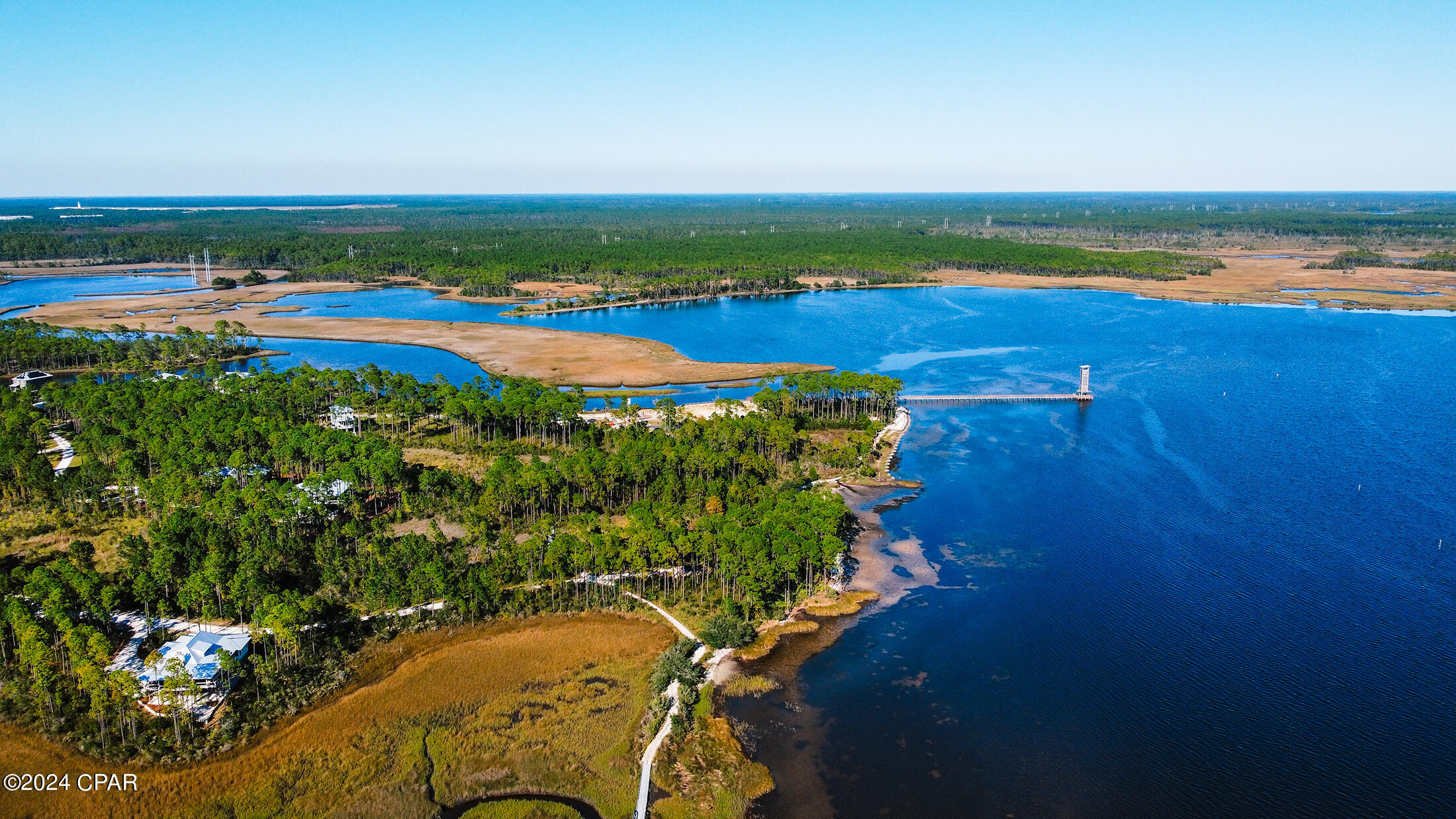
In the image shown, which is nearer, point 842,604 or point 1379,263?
point 842,604

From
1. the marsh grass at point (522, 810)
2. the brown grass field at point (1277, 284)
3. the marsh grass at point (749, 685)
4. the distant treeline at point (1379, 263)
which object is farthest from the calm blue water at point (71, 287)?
the distant treeline at point (1379, 263)

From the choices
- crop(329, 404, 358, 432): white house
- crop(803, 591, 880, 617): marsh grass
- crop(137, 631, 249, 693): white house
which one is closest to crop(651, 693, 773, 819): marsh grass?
crop(803, 591, 880, 617): marsh grass

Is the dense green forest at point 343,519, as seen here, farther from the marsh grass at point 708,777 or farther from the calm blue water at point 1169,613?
the calm blue water at point 1169,613

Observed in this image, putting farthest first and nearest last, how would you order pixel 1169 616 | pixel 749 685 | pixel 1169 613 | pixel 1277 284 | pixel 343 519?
pixel 1277 284 < pixel 343 519 < pixel 1169 613 < pixel 1169 616 < pixel 749 685

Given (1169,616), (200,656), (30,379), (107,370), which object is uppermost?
(30,379)

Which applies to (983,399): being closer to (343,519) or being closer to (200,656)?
(343,519)

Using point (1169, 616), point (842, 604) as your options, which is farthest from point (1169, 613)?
point (842, 604)

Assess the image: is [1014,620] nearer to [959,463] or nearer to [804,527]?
[804,527]
